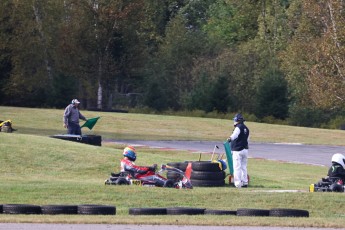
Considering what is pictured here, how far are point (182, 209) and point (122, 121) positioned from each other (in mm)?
34548

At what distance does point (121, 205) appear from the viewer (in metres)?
17.7

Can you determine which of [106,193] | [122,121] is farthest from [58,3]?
[106,193]

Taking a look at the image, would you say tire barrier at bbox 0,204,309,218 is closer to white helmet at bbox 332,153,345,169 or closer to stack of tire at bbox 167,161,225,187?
white helmet at bbox 332,153,345,169

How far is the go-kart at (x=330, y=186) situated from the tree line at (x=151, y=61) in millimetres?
31841

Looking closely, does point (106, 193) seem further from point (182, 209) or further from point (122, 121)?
point (122, 121)

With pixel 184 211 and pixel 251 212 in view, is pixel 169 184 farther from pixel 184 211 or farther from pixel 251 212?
pixel 251 212

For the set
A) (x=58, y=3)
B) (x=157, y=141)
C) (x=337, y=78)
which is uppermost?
(x=58, y=3)

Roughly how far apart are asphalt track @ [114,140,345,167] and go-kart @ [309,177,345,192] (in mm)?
11008

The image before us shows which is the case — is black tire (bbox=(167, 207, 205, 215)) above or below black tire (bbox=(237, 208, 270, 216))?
below

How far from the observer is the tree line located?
5825cm

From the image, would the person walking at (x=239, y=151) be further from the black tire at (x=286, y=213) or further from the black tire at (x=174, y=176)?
the black tire at (x=286, y=213)

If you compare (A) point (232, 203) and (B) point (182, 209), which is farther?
(A) point (232, 203)

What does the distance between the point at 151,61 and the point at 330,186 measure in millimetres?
47966

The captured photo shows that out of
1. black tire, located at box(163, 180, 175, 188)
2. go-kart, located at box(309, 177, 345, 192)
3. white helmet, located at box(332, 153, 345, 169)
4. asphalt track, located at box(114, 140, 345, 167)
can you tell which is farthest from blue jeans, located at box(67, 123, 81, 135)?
white helmet, located at box(332, 153, 345, 169)
